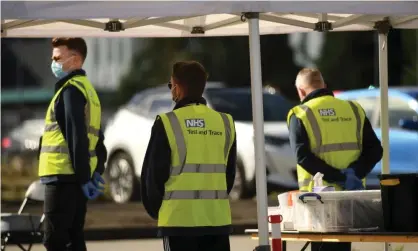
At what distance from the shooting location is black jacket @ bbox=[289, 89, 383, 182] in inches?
432

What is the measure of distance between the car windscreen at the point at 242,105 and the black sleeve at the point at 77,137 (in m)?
10.5

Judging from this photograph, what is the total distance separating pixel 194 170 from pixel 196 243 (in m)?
0.45

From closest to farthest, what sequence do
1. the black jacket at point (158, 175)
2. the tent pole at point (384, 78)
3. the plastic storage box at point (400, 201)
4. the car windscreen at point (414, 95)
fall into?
the black jacket at point (158, 175), the plastic storage box at point (400, 201), the tent pole at point (384, 78), the car windscreen at point (414, 95)

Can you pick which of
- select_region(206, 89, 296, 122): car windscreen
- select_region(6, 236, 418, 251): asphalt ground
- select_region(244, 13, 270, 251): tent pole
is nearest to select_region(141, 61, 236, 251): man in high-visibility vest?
select_region(244, 13, 270, 251): tent pole

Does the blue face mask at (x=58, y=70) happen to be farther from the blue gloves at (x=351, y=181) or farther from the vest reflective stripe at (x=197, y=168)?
the blue gloves at (x=351, y=181)

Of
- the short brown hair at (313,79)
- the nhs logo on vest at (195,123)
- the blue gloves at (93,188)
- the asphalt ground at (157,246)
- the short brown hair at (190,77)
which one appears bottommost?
the asphalt ground at (157,246)

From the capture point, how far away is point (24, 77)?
2650 cm

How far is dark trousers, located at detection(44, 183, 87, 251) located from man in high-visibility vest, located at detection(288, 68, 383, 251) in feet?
5.87

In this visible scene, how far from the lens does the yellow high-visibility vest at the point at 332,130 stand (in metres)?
11.0

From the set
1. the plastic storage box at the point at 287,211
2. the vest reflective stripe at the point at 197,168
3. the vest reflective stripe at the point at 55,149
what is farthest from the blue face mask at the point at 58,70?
the plastic storage box at the point at 287,211

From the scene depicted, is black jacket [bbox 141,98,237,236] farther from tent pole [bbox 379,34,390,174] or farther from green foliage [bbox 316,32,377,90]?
green foliage [bbox 316,32,377,90]

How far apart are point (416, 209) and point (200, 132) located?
1.95m

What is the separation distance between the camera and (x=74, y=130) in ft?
33.1

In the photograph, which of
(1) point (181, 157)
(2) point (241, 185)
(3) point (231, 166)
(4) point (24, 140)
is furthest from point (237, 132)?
(1) point (181, 157)
